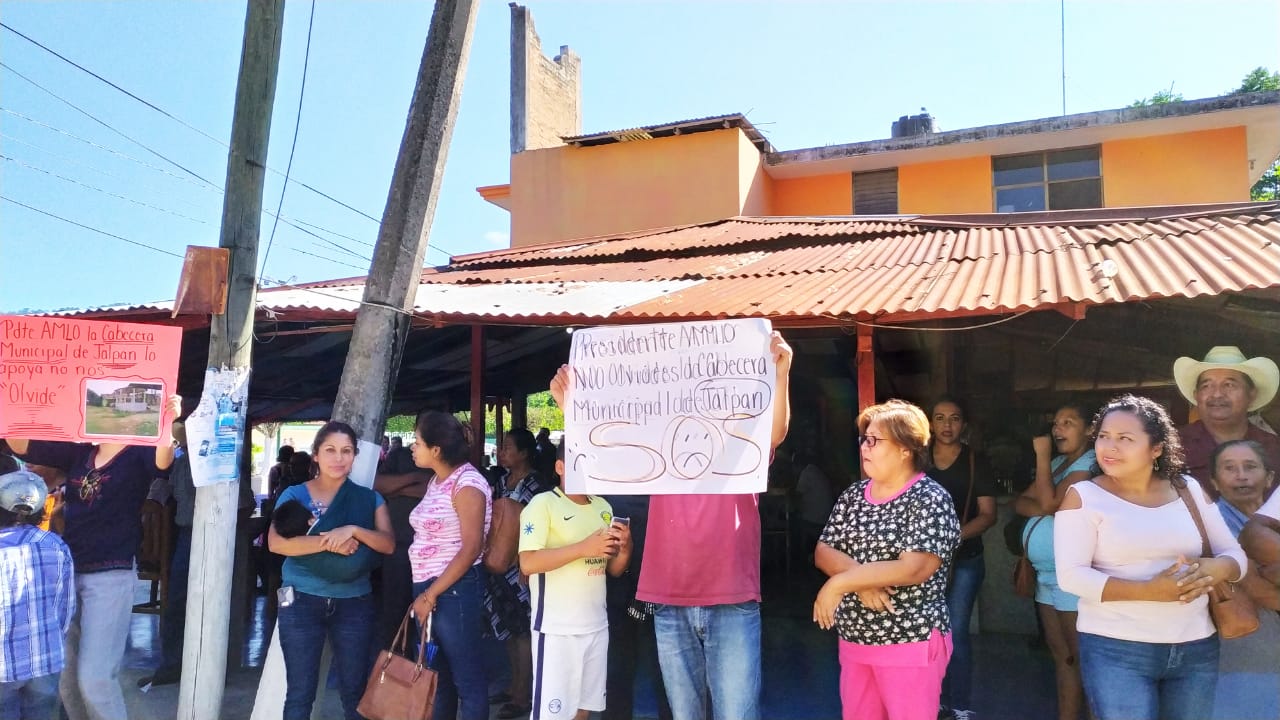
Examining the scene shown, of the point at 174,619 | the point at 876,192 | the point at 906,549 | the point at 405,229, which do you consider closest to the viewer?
the point at 906,549

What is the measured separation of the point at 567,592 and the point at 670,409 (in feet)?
3.13

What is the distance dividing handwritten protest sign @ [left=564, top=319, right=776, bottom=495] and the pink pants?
0.73m

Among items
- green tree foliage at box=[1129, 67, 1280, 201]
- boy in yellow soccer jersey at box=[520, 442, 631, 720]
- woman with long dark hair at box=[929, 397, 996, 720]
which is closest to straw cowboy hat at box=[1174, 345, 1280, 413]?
woman with long dark hair at box=[929, 397, 996, 720]

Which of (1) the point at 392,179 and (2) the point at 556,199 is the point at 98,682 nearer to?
(1) the point at 392,179

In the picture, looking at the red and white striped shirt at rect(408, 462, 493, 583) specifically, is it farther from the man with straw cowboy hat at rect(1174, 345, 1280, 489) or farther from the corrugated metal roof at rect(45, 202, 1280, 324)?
the man with straw cowboy hat at rect(1174, 345, 1280, 489)

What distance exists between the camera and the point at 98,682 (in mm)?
4008

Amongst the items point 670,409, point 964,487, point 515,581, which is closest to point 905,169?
point 964,487

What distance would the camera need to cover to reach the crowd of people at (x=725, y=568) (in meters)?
2.84

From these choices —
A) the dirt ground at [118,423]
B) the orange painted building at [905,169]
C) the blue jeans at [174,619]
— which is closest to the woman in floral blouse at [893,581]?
the dirt ground at [118,423]

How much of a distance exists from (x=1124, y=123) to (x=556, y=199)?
31.2ft

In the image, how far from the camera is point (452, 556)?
3893mm

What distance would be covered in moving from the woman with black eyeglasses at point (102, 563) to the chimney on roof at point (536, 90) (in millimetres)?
12777

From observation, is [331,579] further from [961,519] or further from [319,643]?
[961,519]

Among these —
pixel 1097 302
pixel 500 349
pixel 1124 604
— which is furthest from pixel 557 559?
pixel 500 349
